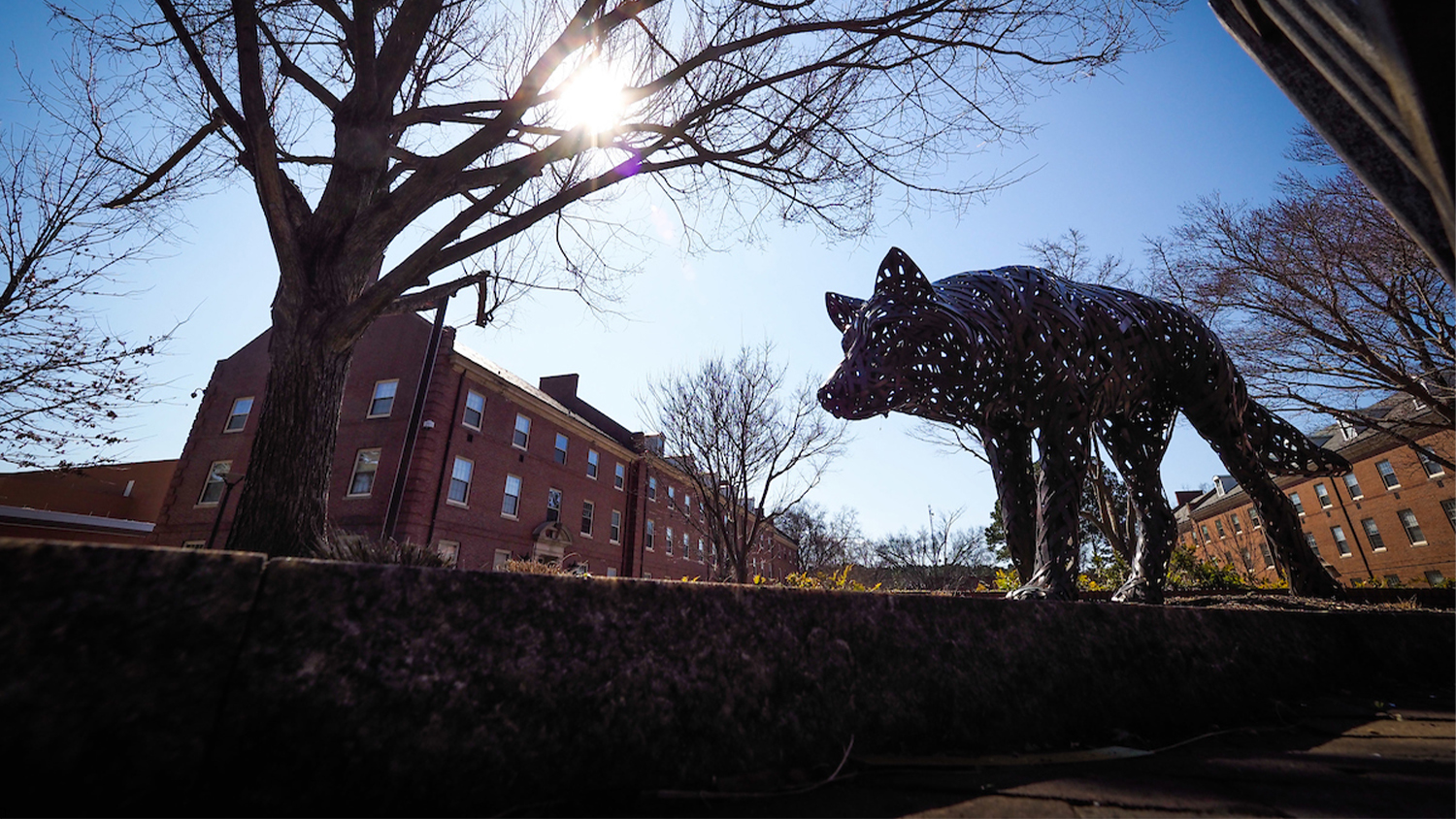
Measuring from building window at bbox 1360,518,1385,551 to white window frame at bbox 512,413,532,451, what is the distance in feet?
143

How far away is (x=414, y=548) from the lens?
3607 mm

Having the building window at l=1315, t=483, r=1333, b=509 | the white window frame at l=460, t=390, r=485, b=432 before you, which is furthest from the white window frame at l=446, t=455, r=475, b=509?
the building window at l=1315, t=483, r=1333, b=509

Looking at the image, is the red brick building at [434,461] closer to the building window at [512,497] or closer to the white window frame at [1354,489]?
the building window at [512,497]

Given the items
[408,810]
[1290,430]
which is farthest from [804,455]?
[408,810]

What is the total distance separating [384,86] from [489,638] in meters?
6.64

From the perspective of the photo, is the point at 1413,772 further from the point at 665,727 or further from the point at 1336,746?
the point at 665,727

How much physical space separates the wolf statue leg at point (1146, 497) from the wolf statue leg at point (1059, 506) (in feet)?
3.77

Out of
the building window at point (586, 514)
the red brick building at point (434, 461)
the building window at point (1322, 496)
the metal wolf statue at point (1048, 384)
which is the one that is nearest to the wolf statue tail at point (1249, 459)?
the metal wolf statue at point (1048, 384)

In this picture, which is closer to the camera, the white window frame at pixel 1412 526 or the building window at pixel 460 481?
the building window at pixel 460 481

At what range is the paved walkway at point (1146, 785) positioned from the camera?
131cm

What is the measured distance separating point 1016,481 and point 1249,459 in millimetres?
2327

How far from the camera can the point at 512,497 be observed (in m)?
23.5

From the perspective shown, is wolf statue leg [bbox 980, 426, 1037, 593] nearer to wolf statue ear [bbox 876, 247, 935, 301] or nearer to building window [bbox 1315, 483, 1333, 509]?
wolf statue ear [bbox 876, 247, 935, 301]

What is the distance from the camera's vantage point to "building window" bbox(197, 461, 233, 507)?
853 inches
